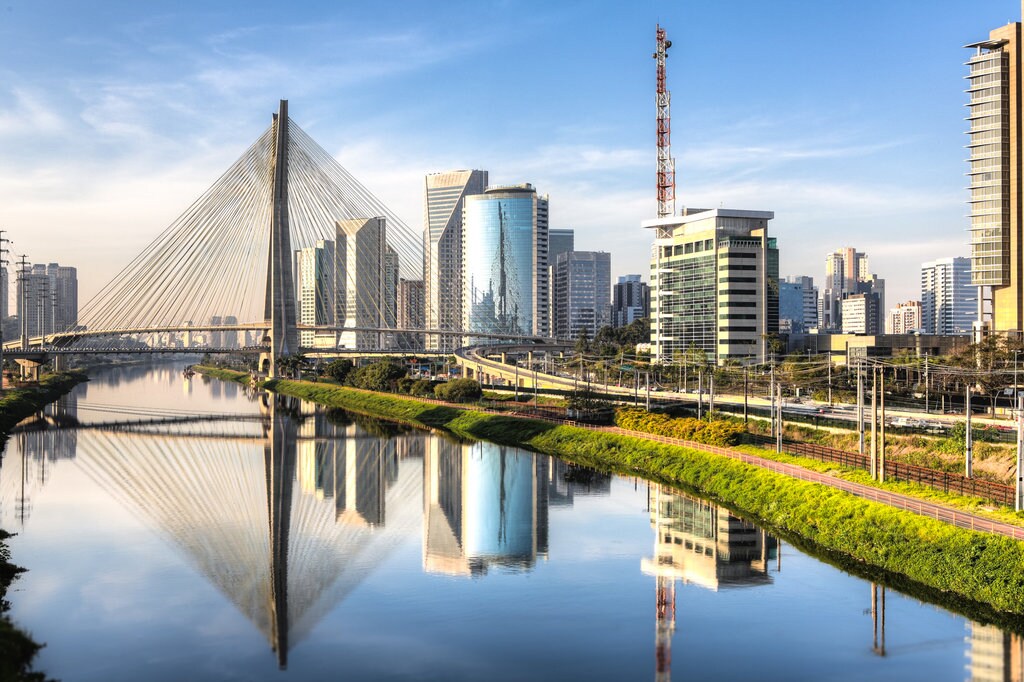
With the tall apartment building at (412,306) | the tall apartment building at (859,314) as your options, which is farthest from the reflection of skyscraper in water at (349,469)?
the tall apartment building at (859,314)

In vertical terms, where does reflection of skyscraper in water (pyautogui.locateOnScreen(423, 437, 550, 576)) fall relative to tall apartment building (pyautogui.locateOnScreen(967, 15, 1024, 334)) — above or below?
below

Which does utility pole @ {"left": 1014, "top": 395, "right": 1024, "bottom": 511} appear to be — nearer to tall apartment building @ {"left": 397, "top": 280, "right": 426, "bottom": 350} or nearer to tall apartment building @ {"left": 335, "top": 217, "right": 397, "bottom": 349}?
tall apartment building @ {"left": 335, "top": 217, "right": 397, "bottom": 349}

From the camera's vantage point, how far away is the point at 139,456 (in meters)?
49.4

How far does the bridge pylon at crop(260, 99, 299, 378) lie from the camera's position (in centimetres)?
7350

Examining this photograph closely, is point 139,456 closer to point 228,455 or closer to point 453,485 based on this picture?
point 228,455

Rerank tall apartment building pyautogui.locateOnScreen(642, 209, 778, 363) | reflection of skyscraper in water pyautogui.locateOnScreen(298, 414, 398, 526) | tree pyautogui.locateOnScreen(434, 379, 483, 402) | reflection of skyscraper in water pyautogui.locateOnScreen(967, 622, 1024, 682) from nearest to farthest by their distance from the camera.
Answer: reflection of skyscraper in water pyautogui.locateOnScreen(967, 622, 1024, 682) < reflection of skyscraper in water pyautogui.locateOnScreen(298, 414, 398, 526) < tree pyautogui.locateOnScreen(434, 379, 483, 402) < tall apartment building pyautogui.locateOnScreen(642, 209, 778, 363)

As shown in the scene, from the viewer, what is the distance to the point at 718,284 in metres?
81.2

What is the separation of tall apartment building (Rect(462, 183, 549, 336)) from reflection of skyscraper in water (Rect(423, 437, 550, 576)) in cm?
11512

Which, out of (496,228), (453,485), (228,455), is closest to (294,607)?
(453,485)

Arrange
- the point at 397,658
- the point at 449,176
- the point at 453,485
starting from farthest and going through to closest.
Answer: the point at 449,176, the point at 453,485, the point at 397,658

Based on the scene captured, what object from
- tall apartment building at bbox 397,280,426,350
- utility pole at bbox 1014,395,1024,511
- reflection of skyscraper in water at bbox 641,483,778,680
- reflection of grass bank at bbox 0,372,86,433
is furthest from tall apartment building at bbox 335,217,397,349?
utility pole at bbox 1014,395,1024,511

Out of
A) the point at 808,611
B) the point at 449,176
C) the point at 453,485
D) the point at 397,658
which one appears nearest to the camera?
the point at 397,658

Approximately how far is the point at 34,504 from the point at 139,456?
14320 millimetres

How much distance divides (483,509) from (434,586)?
33.7 ft
